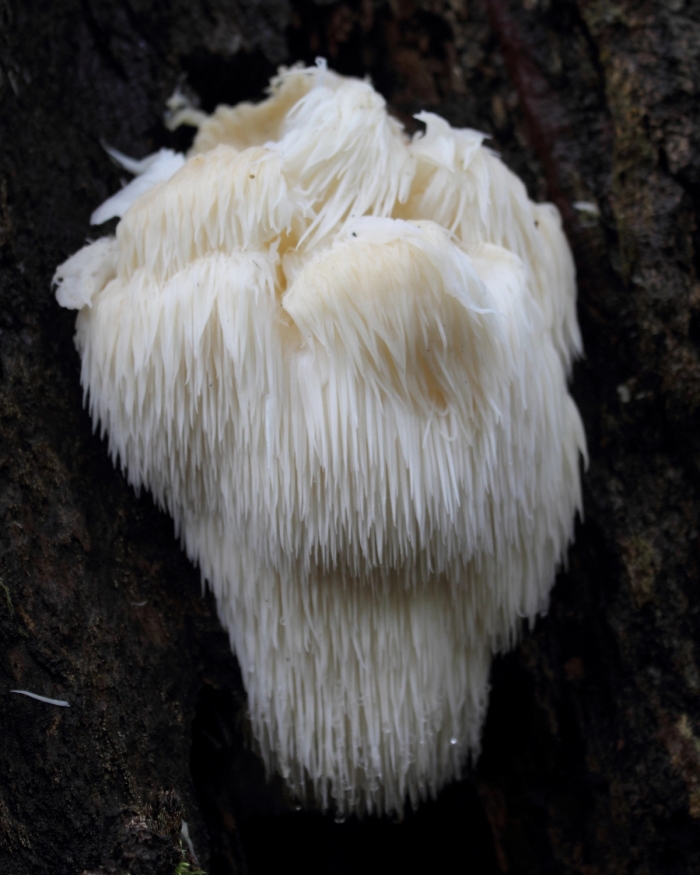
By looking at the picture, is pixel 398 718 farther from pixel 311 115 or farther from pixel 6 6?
pixel 6 6

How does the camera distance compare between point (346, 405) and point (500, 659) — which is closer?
point (346, 405)

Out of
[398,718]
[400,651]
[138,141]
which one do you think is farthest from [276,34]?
[398,718]

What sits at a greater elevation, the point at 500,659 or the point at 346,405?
the point at 346,405
